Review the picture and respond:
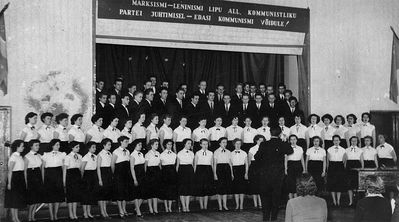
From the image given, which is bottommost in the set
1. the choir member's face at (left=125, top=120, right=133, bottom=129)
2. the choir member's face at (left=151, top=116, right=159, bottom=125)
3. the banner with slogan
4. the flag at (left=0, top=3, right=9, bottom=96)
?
the choir member's face at (left=125, top=120, right=133, bottom=129)

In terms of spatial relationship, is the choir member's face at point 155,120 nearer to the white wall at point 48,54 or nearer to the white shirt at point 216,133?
the white shirt at point 216,133

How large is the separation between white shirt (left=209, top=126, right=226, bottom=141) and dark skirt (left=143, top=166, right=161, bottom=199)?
5.48 feet

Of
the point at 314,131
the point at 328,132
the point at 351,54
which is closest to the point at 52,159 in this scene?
the point at 314,131

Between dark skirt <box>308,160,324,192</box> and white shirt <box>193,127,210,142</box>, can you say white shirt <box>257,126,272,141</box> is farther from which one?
white shirt <box>193,127,210,142</box>

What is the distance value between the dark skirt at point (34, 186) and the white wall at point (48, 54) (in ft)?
4.38

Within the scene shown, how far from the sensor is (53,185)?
928cm

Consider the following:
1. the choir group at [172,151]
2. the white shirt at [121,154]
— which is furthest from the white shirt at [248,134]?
the white shirt at [121,154]

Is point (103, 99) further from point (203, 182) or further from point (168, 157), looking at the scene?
point (203, 182)

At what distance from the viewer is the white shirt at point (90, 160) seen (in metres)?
9.57

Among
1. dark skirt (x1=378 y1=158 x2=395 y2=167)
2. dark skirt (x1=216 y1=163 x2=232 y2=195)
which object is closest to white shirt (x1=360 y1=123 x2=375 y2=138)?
dark skirt (x1=378 y1=158 x2=395 y2=167)

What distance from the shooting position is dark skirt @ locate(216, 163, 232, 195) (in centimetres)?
1045

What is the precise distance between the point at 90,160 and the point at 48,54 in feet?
8.38

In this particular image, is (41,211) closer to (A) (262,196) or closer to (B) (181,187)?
(B) (181,187)

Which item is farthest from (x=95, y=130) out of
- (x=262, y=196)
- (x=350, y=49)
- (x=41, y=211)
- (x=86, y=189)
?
(x=350, y=49)
